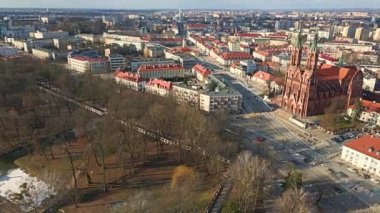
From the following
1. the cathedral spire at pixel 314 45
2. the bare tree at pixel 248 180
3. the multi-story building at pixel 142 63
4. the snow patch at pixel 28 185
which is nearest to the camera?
the bare tree at pixel 248 180

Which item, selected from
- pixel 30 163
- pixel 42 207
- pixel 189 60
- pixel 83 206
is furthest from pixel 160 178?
pixel 189 60

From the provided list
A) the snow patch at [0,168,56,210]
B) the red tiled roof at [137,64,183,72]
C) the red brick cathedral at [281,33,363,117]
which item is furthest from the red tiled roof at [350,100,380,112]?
the snow patch at [0,168,56,210]

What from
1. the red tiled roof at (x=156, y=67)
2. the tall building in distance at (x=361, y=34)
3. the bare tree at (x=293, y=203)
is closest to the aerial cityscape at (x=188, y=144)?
the bare tree at (x=293, y=203)

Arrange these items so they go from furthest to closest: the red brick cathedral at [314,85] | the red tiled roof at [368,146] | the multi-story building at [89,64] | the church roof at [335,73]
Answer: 1. the multi-story building at [89,64]
2. the church roof at [335,73]
3. the red brick cathedral at [314,85]
4. the red tiled roof at [368,146]

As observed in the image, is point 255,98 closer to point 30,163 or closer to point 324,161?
point 324,161

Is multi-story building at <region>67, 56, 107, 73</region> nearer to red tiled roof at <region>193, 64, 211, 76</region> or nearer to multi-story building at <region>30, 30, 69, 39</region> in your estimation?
red tiled roof at <region>193, 64, 211, 76</region>

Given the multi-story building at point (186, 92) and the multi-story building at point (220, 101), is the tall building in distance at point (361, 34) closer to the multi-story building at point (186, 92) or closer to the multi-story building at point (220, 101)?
the multi-story building at point (220, 101)

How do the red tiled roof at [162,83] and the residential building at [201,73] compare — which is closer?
the red tiled roof at [162,83]

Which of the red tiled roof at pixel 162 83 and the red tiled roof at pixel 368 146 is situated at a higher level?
the red tiled roof at pixel 162 83
